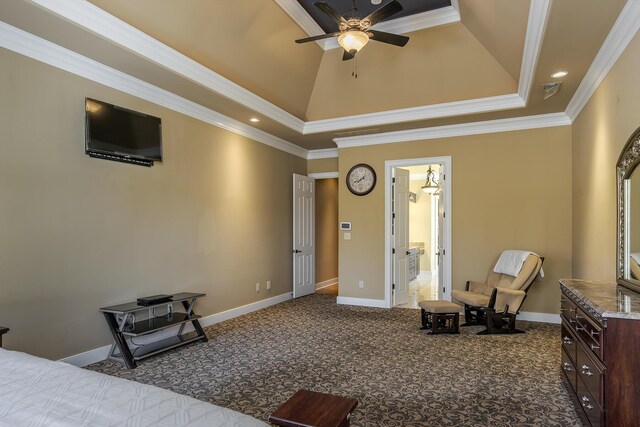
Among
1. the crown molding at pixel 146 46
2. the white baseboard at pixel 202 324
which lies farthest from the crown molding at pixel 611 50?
the white baseboard at pixel 202 324

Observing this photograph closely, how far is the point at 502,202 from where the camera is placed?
562 cm

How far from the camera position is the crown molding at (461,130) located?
533 centimetres

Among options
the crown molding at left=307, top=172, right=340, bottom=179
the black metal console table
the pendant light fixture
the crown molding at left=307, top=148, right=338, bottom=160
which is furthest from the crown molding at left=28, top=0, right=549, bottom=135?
the pendant light fixture

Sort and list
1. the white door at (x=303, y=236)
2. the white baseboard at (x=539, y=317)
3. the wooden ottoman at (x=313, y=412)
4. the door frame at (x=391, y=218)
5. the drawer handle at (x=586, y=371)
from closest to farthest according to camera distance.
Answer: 1. the wooden ottoman at (x=313, y=412)
2. the drawer handle at (x=586, y=371)
3. the white baseboard at (x=539, y=317)
4. the door frame at (x=391, y=218)
5. the white door at (x=303, y=236)

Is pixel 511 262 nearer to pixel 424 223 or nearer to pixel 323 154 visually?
pixel 323 154

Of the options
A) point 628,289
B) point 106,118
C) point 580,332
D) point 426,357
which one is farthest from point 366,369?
point 106,118

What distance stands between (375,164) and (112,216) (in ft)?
13.3

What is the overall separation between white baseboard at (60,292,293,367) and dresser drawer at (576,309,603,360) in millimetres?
4078

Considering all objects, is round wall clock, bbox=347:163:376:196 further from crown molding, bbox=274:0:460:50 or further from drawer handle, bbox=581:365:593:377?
drawer handle, bbox=581:365:593:377

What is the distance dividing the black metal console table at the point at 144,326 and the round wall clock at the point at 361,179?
3.25 metres

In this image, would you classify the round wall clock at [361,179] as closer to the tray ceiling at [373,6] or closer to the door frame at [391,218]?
A: the door frame at [391,218]

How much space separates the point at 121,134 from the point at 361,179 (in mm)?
3787

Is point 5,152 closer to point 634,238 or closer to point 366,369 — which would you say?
point 366,369

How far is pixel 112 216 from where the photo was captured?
3945 millimetres
